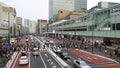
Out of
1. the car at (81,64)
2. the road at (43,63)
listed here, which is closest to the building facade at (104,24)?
the road at (43,63)

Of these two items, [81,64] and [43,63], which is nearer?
[81,64]

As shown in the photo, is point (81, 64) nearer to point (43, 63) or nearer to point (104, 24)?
point (43, 63)

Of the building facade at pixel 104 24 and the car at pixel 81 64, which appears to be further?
the building facade at pixel 104 24

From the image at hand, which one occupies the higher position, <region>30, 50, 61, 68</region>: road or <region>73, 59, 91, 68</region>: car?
<region>73, 59, 91, 68</region>: car

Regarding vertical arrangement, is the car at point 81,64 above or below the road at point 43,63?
above

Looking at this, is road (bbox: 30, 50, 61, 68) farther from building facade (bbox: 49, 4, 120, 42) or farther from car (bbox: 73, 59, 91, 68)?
building facade (bbox: 49, 4, 120, 42)

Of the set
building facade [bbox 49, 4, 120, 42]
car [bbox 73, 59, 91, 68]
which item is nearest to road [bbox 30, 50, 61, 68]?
car [bbox 73, 59, 91, 68]

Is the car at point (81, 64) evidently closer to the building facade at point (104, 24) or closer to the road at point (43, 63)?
the road at point (43, 63)

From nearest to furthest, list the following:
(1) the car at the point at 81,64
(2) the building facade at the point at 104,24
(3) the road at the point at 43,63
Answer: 1. (1) the car at the point at 81,64
2. (3) the road at the point at 43,63
3. (2) the building facade at the point at 104,24

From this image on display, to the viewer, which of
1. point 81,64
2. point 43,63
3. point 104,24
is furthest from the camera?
point 104,24

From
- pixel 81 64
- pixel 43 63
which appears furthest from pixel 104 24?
pixel 81 64

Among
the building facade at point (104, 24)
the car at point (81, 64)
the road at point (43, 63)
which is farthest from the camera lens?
the building facade at point (104, 24)

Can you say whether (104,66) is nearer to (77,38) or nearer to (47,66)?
(47,66)

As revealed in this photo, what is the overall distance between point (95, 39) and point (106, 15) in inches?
445
